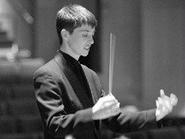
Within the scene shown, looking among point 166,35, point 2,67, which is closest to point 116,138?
point 166,35

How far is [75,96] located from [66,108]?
13 mm

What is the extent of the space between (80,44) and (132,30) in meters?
0.76

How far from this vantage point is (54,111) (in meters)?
0.35

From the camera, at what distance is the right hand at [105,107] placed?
34cm

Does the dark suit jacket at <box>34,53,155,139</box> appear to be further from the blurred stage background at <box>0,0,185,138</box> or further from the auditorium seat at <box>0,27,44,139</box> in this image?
the auditorium seat at <box>0,27,44,139</box>

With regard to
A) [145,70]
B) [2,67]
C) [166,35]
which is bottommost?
[2,67]

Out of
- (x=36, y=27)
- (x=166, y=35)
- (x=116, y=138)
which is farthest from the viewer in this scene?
(x=36, y=27)

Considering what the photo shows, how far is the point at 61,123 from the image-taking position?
13.6 inches

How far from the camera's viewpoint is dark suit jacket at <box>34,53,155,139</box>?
346mm

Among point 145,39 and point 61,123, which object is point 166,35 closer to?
point 145,39

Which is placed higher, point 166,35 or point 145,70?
point 166,35

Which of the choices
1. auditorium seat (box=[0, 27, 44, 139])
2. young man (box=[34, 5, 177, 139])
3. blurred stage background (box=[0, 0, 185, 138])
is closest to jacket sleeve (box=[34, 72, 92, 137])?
young man (box=[34, 5, 177, 139])

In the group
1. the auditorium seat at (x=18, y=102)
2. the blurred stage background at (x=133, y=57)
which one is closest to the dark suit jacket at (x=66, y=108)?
the blurred stage background at (x=133, y=57)

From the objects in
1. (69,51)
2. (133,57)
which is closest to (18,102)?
(133,57)
